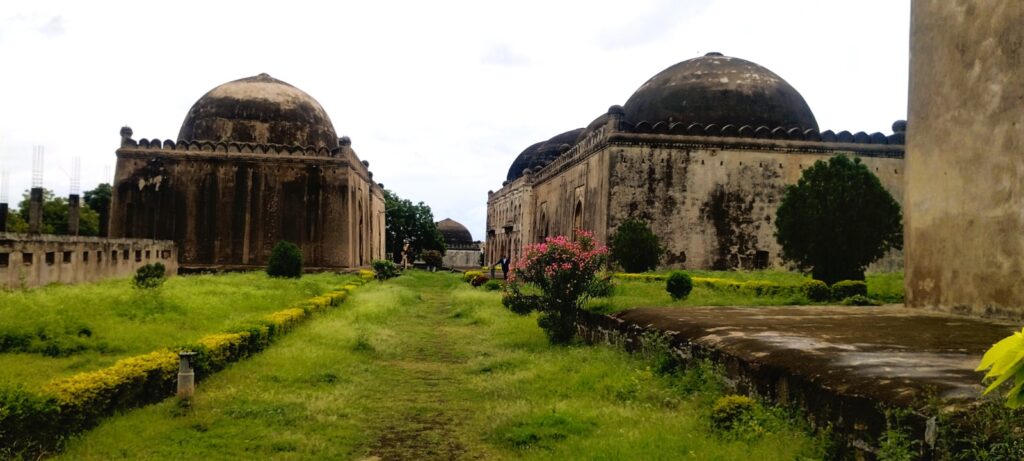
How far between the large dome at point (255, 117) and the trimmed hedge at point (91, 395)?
65.2 feet

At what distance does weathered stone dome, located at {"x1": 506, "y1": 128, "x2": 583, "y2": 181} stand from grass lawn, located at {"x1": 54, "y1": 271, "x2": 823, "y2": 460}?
28.0 metres

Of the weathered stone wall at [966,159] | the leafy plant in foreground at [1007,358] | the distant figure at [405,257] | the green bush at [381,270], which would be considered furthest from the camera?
the distant figure at [405,257]

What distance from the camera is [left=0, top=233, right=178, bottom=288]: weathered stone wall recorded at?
12.5 metres

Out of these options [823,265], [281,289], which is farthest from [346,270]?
[823,265]

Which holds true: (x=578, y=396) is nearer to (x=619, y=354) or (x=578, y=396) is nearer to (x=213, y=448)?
(x=619, y=354)

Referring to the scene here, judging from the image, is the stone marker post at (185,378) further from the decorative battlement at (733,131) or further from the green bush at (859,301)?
the decorative battlement at (733,131)

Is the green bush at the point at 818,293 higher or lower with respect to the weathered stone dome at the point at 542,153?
lower

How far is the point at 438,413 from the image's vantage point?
22.2 feet

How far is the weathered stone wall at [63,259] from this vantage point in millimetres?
12461

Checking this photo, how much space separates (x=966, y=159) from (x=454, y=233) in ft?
177

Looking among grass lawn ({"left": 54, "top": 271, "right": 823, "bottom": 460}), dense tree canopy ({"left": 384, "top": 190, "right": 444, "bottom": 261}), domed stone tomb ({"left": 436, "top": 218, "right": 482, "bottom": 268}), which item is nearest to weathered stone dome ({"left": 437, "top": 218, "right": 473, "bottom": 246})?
domed stone tomb ({"left": 436, "top": 218, "right": 482, "bottom": 268})

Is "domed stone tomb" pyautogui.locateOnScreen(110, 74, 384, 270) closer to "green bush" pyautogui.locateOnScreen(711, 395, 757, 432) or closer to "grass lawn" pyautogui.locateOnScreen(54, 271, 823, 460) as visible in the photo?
"grass lawn" pyautogui.locateOnScreen(54, 271, 823, 460)

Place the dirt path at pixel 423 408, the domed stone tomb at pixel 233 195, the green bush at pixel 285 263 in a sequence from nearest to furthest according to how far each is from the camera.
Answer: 1. the dirt path at pixel 423 408
2. the green bush at pixel 285 263
3. the domed stone tomb at pixel 233 195

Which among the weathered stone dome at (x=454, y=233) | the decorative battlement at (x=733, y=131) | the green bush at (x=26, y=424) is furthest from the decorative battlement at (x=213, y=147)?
the weathered stone dome at (x=454, y=233)
